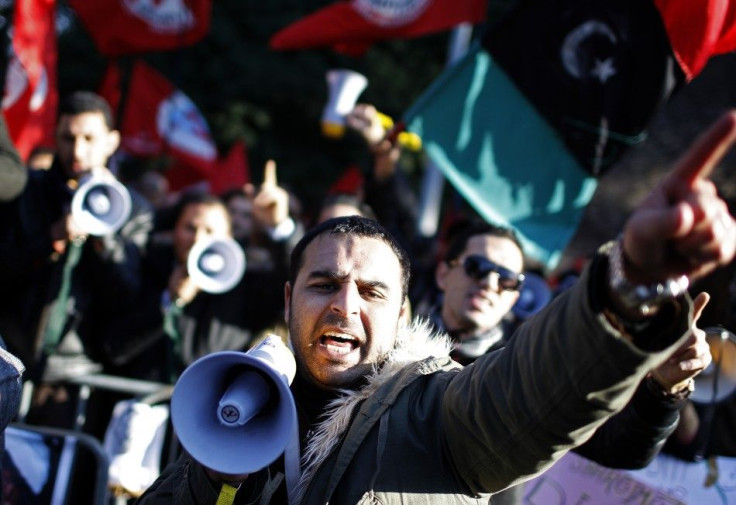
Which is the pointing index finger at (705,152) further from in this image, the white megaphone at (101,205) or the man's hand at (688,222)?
the white megaphone at (101,205)

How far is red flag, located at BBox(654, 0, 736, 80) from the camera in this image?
4.23m

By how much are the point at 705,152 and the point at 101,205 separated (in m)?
3.64

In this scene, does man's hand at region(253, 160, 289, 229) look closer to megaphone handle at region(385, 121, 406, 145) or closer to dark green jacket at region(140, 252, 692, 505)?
megaphone handle at region(385, 121, 406, 145)

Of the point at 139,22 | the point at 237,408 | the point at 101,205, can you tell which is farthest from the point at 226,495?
the point at 139,22

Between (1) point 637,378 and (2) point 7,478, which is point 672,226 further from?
(2) point 7,478

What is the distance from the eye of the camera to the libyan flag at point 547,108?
4.70 metres

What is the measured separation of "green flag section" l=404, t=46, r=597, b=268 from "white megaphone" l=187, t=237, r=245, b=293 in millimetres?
1291

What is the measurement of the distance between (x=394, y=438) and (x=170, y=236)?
3986mm

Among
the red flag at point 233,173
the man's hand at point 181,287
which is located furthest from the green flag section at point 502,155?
the red flag at point 233,173

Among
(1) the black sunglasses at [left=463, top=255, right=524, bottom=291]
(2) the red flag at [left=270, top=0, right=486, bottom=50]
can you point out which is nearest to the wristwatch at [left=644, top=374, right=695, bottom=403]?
(1) the black sunglasses at [left=463, top=255, right=524, bottom=291]

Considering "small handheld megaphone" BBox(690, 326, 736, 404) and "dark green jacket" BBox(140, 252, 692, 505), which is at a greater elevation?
"dark green jacket" BBox(140, 252, 692, 505)

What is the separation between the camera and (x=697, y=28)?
4.29 m

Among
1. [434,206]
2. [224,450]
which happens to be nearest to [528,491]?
[224,450]

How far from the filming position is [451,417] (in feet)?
6.89
